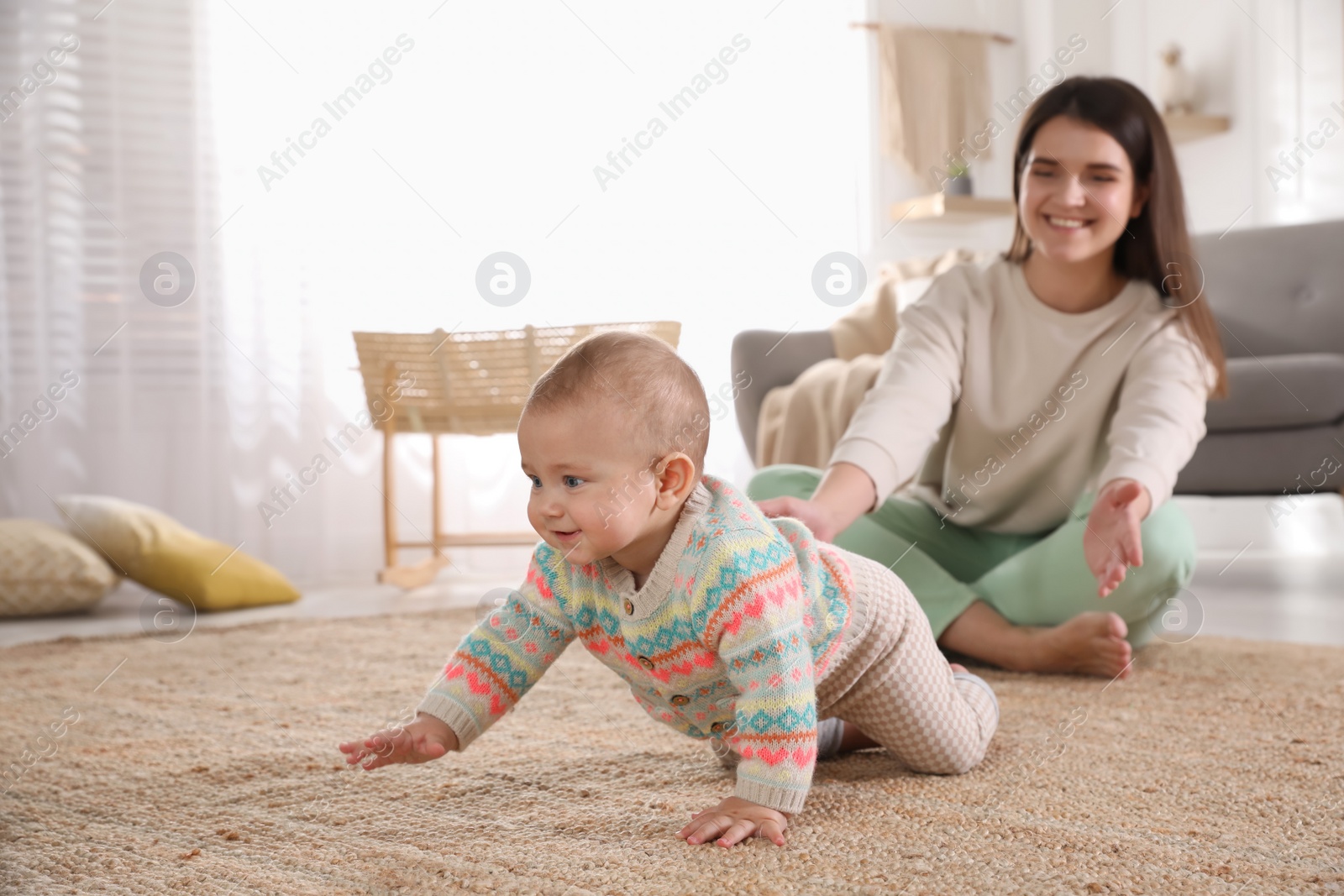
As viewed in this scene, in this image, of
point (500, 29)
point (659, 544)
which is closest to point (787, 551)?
point (659, 544)

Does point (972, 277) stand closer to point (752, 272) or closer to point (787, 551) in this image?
point (787, 551)

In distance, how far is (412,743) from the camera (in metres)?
0.75

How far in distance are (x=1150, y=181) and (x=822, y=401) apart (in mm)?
823

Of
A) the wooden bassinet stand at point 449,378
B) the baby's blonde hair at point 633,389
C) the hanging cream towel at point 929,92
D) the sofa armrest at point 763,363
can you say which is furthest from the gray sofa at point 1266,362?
the baby's blonde hair at point 633,389

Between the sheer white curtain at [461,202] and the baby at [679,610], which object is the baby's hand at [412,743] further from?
the sheer white curtain at [461,202]

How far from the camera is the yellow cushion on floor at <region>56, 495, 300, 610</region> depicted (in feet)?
7.48

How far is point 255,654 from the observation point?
1.60 metres

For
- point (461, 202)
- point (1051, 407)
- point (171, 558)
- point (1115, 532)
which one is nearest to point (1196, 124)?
point (461, 202)

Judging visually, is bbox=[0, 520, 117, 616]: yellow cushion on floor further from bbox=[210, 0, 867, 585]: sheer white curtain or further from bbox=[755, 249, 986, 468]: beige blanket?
bbox=[755, 249, 986, 468]: beige blanket

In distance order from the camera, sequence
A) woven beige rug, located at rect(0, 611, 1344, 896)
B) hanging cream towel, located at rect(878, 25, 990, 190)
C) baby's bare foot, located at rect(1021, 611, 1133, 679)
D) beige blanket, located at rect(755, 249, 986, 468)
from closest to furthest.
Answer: woven beige rug, located at rect(0, 611, 1344, 896) < baby's bare foot, located at rect(1021, 611, 1133, 679) < beige blanket, located at rect(755, 249, 986, 468) < hanging cream towel, located at rect(878, 25, 990, 190)

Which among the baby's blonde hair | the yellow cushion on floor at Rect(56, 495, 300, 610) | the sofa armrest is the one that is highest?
the baby's blonde hair

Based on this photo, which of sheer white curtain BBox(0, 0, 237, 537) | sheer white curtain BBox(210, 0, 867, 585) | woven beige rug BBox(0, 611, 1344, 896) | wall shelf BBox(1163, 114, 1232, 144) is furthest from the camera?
wall shelf BBox(1163, 114, 1232, 144)

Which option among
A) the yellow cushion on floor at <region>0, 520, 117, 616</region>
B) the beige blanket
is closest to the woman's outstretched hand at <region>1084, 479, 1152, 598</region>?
the beige blanket

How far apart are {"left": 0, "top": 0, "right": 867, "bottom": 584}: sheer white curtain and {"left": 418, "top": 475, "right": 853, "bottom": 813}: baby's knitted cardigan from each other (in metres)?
2.26
